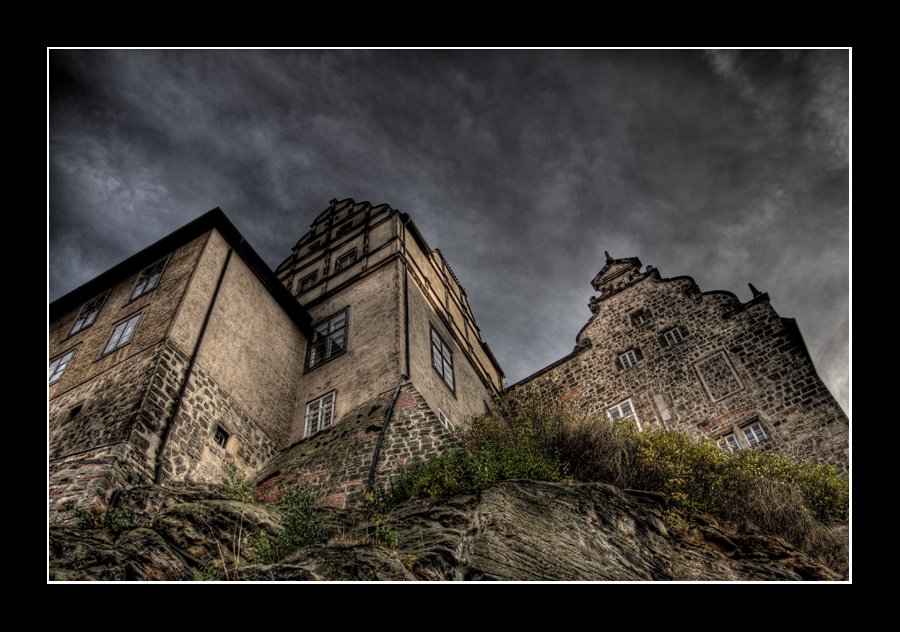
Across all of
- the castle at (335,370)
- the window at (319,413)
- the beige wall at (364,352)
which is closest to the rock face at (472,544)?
the castle at (335,370)

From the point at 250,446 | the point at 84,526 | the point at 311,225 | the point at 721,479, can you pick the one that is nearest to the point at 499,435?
the point at 721,479

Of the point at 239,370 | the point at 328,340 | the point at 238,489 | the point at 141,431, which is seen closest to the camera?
the point at 141,431

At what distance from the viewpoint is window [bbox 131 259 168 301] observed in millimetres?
14070

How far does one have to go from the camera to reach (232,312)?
13852 millimetres

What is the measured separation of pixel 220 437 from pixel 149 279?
17.7ft

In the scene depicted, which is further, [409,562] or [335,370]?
[335,370]

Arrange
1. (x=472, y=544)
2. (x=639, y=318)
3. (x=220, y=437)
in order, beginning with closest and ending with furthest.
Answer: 1. (x=472, y=544)
2. (x=220, y=437)
3. (x=639, y=318)

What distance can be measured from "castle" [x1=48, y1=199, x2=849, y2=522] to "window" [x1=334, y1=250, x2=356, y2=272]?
6cm

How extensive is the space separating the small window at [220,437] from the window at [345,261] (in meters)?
8.70

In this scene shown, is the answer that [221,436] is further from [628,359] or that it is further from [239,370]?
[628,359]

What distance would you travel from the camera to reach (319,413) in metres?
13.8

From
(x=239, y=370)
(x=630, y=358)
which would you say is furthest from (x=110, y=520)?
(x=630, y=358)

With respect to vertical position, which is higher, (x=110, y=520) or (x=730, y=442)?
(x=730, y=442)

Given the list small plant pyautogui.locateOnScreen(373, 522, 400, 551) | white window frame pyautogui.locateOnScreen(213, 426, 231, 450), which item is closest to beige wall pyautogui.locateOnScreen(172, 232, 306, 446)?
white window frame pyautogui.locateOnScreen(213, 426, 231, 450)
